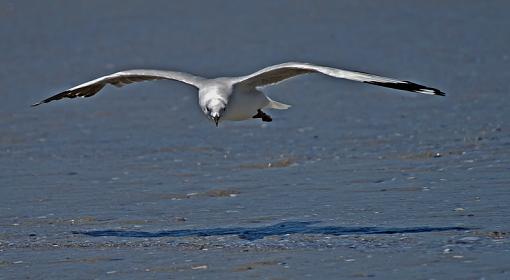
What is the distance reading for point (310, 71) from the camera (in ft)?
Result: 28.3

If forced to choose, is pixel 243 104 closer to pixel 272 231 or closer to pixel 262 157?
pixel 262 157

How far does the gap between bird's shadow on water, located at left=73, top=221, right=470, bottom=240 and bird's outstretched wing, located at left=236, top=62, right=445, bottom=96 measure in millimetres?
851

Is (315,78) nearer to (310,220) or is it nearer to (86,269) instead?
(310,220)

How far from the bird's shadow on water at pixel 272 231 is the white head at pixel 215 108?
36.8 inches

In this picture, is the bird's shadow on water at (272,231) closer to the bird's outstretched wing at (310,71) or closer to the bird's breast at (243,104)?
the bird's outstretched wing at (310,71)

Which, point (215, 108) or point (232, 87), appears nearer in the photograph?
point (215, 108)

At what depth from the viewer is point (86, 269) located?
7156 millimetres

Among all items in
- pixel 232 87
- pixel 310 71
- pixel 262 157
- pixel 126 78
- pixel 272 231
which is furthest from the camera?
pixel 262 157

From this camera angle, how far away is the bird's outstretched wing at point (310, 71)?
795 cm

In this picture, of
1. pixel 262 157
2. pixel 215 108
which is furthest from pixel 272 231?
pixel 262 157

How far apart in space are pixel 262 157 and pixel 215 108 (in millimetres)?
1617

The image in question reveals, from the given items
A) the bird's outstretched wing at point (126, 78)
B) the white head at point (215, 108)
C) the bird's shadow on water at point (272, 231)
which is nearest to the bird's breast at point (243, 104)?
the white head at point (215, 108)

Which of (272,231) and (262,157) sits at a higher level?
(262,157)

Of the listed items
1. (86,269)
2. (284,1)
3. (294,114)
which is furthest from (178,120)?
(284,1)
